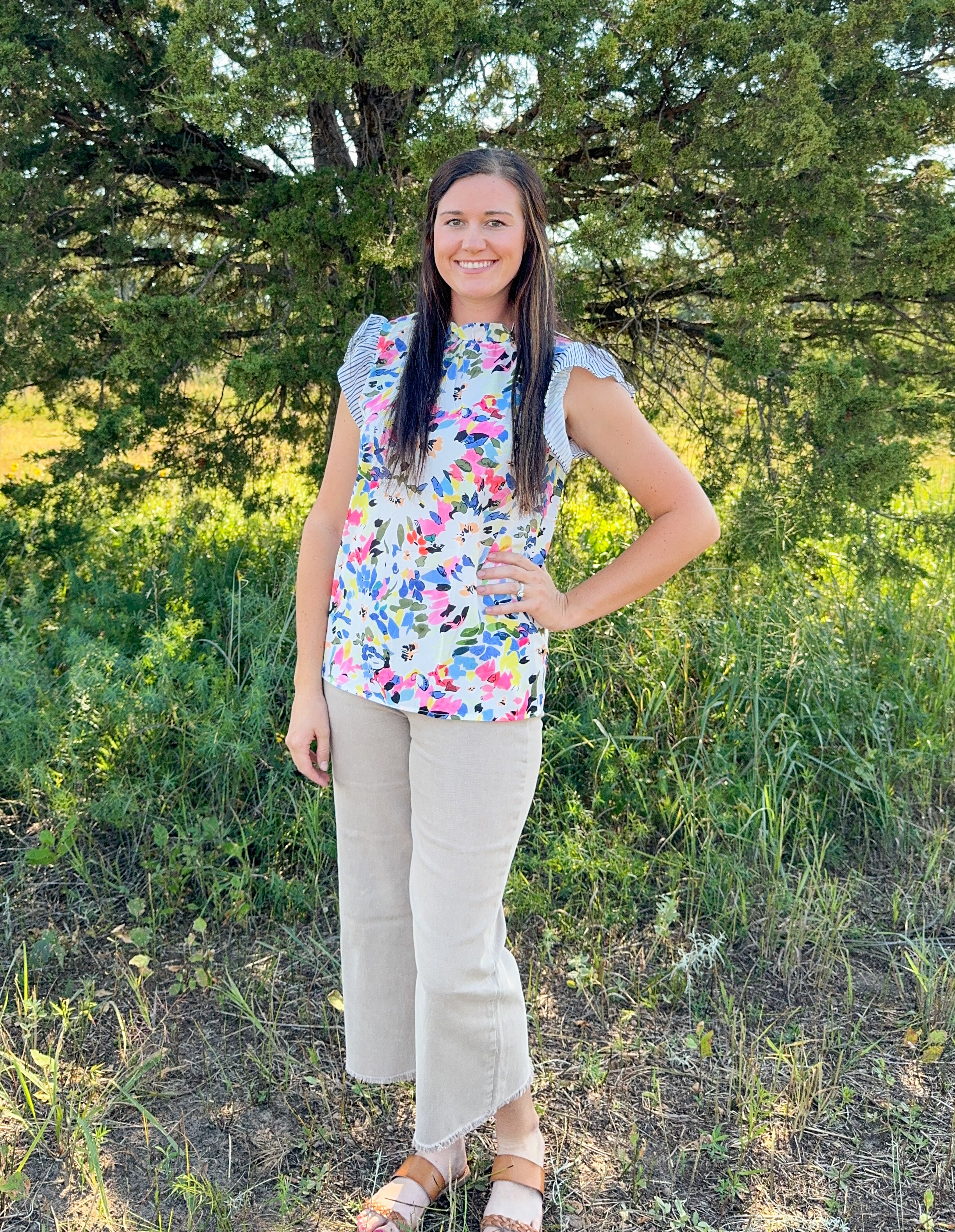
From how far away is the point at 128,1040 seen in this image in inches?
96.3

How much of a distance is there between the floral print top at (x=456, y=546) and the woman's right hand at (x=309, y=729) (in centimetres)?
13

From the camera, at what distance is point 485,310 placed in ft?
6.24

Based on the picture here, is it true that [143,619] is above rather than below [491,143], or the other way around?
below

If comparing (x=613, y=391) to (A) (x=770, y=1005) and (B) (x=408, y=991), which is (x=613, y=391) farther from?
(A) (x=770, y=1005)

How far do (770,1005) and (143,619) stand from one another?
2436mm

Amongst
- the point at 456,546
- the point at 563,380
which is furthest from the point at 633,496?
the point at 456,546

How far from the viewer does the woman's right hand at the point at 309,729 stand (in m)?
2.01

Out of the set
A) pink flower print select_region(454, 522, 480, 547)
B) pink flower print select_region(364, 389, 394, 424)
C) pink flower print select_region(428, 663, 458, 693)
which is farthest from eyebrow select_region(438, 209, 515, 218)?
pink flower print select_region(428, 663, 458, 693)

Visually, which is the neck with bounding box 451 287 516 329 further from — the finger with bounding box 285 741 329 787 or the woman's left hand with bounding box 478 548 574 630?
the finger with bounding box 285 741 329 787

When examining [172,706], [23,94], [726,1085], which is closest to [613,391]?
[726,1085]

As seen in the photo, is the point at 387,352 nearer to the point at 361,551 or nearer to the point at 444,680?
the point at 361,551

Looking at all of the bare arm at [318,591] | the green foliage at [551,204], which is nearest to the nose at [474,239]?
the bare arm at [318,591]

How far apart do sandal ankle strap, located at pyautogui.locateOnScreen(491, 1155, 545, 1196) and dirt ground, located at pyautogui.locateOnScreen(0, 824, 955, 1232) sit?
73mm

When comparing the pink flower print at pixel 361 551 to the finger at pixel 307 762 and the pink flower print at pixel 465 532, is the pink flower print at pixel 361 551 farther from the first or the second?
the finger at pixel 307 762
